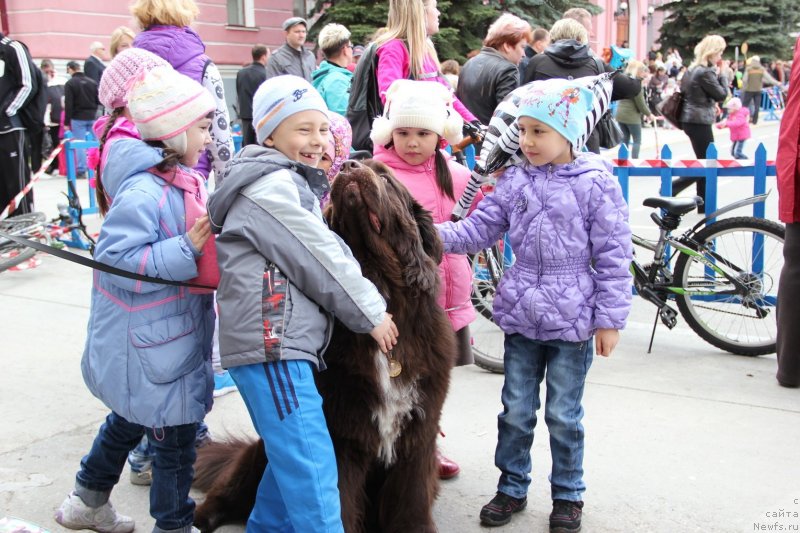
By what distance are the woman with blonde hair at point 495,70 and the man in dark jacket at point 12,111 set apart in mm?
4250

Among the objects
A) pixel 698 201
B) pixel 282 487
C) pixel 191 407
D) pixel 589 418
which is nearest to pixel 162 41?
pixel 191 407

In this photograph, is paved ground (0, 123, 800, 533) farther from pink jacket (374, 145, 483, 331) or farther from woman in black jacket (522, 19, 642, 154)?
woman in black jacket (522, 19, 642, 154)

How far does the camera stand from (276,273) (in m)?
2.54

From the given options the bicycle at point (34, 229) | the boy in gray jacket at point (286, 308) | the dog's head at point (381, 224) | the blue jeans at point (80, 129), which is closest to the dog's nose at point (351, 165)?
the dog's head at point (381, 224)

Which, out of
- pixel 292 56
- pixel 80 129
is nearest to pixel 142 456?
pixel 292 56

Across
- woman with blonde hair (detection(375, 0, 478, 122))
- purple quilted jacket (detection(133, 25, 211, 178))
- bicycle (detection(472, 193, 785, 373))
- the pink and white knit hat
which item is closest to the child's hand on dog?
the pink and white knit hat

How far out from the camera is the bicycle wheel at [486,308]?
5.09 meters

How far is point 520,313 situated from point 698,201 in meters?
2.72

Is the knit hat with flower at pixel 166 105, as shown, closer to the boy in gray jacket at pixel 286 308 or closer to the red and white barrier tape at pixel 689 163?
the boy in gray jacket at pixel 286 308

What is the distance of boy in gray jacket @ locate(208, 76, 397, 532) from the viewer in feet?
8.26

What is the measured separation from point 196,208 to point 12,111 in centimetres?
567

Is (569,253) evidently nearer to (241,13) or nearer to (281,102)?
(281,102)

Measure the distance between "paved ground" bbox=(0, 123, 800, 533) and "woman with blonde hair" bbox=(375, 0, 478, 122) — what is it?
6.25ft

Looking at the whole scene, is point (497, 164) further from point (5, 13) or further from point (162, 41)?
point (5, 13)
